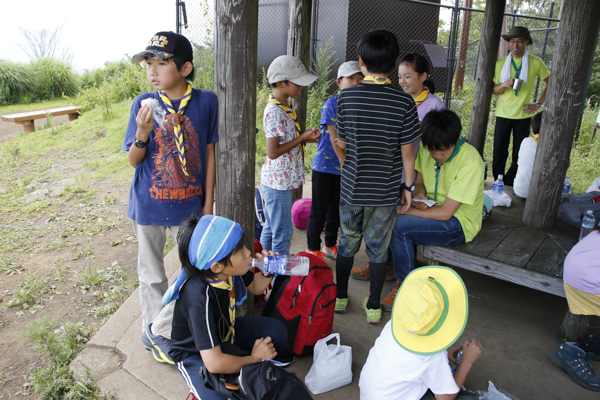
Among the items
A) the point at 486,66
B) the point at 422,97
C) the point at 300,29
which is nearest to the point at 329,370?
the point at 422,97

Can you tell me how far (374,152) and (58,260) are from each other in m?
3.51

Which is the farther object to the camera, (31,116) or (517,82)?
(31,116)

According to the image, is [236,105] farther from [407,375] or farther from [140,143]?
[407,375]

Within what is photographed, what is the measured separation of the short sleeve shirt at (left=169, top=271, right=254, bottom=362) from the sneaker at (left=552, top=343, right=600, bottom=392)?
6.44 feet

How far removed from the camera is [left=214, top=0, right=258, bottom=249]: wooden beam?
2.09 m

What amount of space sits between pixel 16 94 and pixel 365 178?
49.0 ft

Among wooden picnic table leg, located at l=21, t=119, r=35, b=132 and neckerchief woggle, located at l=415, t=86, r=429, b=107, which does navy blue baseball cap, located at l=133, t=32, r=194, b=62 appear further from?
wooden picnic table leg, located at l=21, t=119, r=35, b=132

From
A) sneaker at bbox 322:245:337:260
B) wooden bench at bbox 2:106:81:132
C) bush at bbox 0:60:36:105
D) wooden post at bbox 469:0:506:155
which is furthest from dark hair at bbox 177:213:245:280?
bush at bbox 0:60:36:105

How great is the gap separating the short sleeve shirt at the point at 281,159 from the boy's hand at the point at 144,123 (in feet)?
3.21

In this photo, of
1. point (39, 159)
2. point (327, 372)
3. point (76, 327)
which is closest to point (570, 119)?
point (327, 372)

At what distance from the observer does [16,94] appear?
13375 mm

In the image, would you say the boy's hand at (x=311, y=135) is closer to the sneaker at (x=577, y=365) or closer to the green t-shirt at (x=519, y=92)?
the sneaker at (x=577, y=365)

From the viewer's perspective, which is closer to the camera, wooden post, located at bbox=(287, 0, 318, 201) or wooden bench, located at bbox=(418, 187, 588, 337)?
wooden bench, located at bbox=(418, 187, 588, 337)

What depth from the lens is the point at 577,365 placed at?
2318 mm
